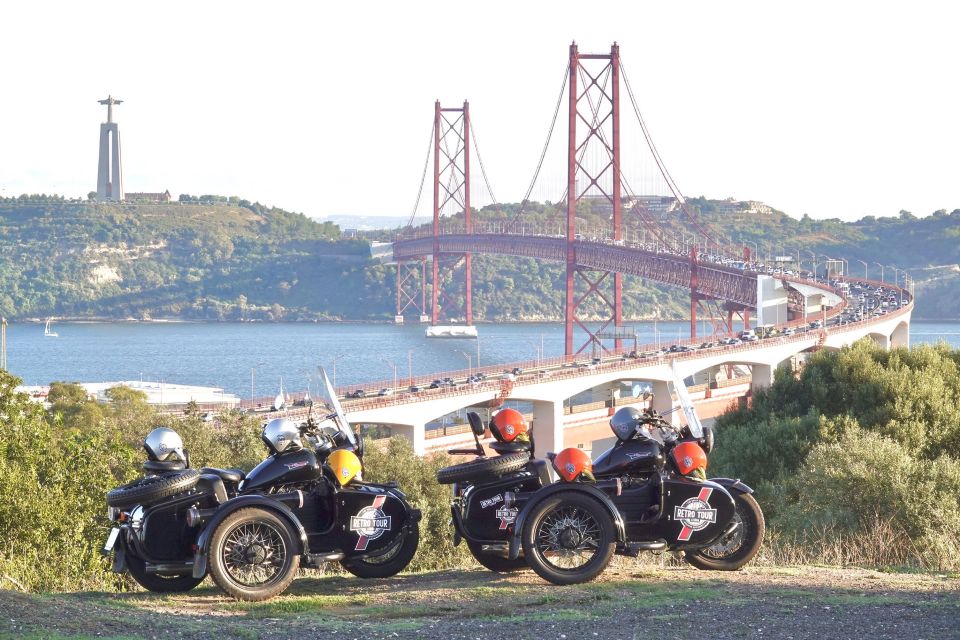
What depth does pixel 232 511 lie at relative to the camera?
8.75 metres

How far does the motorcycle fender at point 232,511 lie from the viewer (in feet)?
28.4

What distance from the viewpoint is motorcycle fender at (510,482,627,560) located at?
29.8ft

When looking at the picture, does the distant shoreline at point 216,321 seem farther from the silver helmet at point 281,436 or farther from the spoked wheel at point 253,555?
the spoked wheel at point 253,555

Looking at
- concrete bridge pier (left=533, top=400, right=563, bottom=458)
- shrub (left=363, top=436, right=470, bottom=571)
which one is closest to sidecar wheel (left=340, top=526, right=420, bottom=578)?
shrub (left=363, top=436, right=470, bottom=571)

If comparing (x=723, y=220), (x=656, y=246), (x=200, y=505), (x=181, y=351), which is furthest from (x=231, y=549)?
(x=723, y=220)

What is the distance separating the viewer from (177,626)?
7.46 m

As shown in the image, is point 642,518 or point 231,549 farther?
point 642,518

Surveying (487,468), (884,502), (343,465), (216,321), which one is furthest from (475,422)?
(216,321)

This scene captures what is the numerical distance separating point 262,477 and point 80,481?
8266 millimetres

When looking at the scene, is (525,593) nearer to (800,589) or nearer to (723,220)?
(800,589)

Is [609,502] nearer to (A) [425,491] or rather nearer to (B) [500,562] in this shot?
(B) [500,562]

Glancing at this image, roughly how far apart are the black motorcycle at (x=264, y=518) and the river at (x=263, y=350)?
64.8 m

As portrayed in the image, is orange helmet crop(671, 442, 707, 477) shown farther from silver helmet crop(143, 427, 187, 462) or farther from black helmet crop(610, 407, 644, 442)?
silver helmet crop(143, 427, 187, 462)

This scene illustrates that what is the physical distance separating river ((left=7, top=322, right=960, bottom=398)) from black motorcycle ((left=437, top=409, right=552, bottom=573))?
64727 mm
